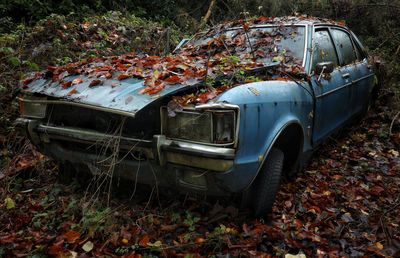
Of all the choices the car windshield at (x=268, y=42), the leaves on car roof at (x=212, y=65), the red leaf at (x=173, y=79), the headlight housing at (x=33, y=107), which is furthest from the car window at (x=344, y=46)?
the headlight housing at (x=33, y=107)

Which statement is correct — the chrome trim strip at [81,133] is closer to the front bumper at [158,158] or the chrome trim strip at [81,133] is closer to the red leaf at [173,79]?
the front bumper at [158,158]

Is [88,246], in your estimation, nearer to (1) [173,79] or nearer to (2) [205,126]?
(2) [205,126]

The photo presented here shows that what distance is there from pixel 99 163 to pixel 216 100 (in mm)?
1076

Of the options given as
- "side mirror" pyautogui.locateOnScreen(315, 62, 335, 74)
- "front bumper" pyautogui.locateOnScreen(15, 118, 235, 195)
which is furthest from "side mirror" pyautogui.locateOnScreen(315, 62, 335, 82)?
"front bumper" pyautogui.locateOnScreen(15, 118, 235, 195)

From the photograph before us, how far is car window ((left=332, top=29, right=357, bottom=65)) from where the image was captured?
4.79m

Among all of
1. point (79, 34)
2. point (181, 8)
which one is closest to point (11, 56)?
point (79, 34)

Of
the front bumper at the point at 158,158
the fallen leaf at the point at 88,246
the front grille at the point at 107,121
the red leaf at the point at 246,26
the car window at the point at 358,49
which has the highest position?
the red leaf at the point at 246,26

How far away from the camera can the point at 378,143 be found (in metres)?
5.20

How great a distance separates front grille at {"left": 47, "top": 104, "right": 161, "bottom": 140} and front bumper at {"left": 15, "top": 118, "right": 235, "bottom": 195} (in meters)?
0.10

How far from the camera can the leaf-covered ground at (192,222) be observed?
2.79 m

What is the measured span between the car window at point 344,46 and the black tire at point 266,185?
7.53 feet

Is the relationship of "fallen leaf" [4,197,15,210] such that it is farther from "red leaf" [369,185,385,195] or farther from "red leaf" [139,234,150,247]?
"red leaf" [369,185,385,195]

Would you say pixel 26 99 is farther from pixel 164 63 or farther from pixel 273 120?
pixel 273 120

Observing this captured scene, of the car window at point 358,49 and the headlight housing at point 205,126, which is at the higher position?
the car window at point 358,49
